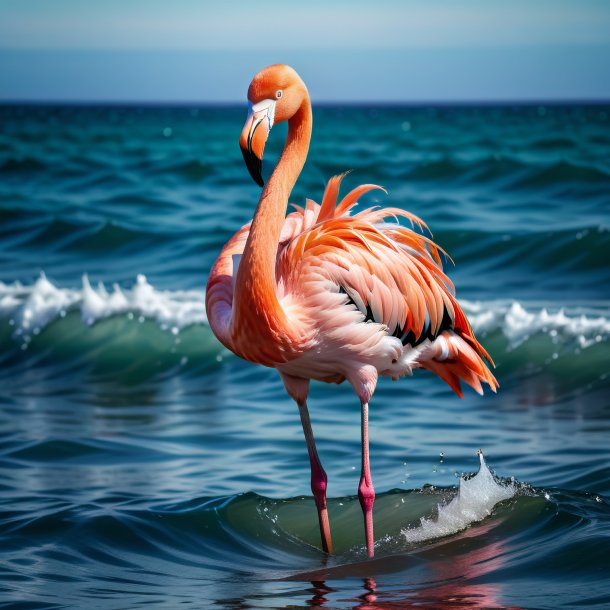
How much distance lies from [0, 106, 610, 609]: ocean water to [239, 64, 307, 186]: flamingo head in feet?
5.17

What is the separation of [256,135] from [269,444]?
115 inches

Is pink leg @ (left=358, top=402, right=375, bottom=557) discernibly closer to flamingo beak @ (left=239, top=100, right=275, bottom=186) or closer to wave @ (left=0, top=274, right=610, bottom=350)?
flamingo beak @ (left=239, top=100, right=275, bottom=186)

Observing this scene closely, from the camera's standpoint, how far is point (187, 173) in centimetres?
2192

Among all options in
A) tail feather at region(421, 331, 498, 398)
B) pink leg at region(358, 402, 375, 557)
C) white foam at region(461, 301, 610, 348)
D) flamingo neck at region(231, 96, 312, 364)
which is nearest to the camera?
flamingo neck at region(231, 96, 312, 364)

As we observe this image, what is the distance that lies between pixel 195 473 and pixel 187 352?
3801 millimetres

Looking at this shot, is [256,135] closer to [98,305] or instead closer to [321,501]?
[321,501]

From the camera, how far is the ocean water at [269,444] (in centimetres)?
441

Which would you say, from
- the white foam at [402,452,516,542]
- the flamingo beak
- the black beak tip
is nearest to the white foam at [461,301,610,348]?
the white foam at [402,452,516,542]

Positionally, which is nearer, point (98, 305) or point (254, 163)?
point (254, 163)

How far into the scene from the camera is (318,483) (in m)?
5.00

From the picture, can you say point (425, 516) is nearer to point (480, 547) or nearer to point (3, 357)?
point (480, 547)

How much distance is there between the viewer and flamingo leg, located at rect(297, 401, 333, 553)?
4.91 metres

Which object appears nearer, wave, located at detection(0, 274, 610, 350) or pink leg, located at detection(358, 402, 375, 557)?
pink leg, located at detection(358, 402, 375, 557)

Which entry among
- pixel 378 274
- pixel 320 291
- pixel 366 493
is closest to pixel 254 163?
pixel 320 291
